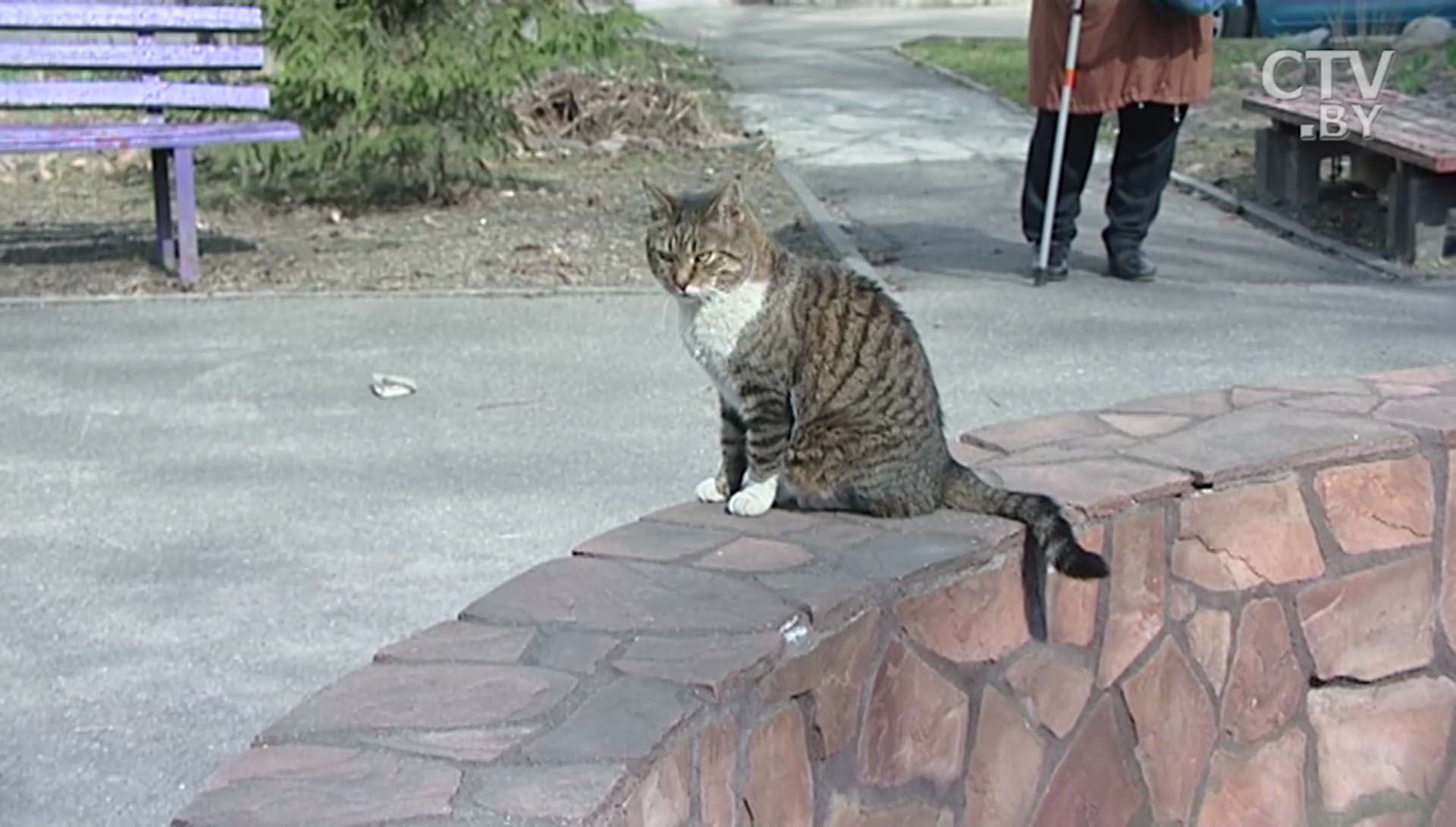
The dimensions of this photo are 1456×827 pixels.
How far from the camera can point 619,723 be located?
286 cm

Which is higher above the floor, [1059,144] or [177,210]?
[1059,144]

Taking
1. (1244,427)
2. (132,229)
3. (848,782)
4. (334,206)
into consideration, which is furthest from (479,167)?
(848,782)

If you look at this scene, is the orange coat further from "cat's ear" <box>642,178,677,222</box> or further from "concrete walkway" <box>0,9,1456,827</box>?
"cat's ear" <box>642,178,677,222</box>

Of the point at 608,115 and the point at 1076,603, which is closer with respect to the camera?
the point at 1076,603

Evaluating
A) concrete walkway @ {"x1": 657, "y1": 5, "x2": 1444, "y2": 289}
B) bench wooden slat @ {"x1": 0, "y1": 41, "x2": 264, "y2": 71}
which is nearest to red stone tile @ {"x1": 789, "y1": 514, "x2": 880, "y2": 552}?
concrete walkway @ {"x1": 657, "y1": 5, "x2": 1444, "y2": 289}

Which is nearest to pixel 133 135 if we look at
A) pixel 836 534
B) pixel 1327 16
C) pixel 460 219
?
pixel 460 219

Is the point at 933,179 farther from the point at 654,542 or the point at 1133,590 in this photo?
the point at 654,542

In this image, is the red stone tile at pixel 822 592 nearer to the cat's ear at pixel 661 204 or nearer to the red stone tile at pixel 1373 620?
the cat's ear at pixel 661 204

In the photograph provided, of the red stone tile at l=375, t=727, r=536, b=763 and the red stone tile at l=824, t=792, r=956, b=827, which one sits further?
the red stone tile at l=824, t=792, r=956, b=827

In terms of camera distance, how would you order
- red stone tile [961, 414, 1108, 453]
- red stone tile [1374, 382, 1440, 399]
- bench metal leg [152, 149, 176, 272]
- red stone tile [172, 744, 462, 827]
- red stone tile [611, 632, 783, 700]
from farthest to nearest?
bench metal leg [152, 149, 176, 272] < red stone tile [1374, 382, 1440, 399] < red stone tile [961, 414, 1108, 453] < red stone tile [611, 632, 783, 700] < red stone tile [172, 744, 462, 827]

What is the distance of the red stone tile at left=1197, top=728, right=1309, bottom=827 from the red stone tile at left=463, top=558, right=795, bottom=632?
1.46m

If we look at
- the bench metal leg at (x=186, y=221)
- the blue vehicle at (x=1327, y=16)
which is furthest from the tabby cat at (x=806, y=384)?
the blue vehicle at (x=1327, y=16)

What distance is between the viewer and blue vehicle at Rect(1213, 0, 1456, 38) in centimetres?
1780

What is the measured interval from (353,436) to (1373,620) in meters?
3.31
